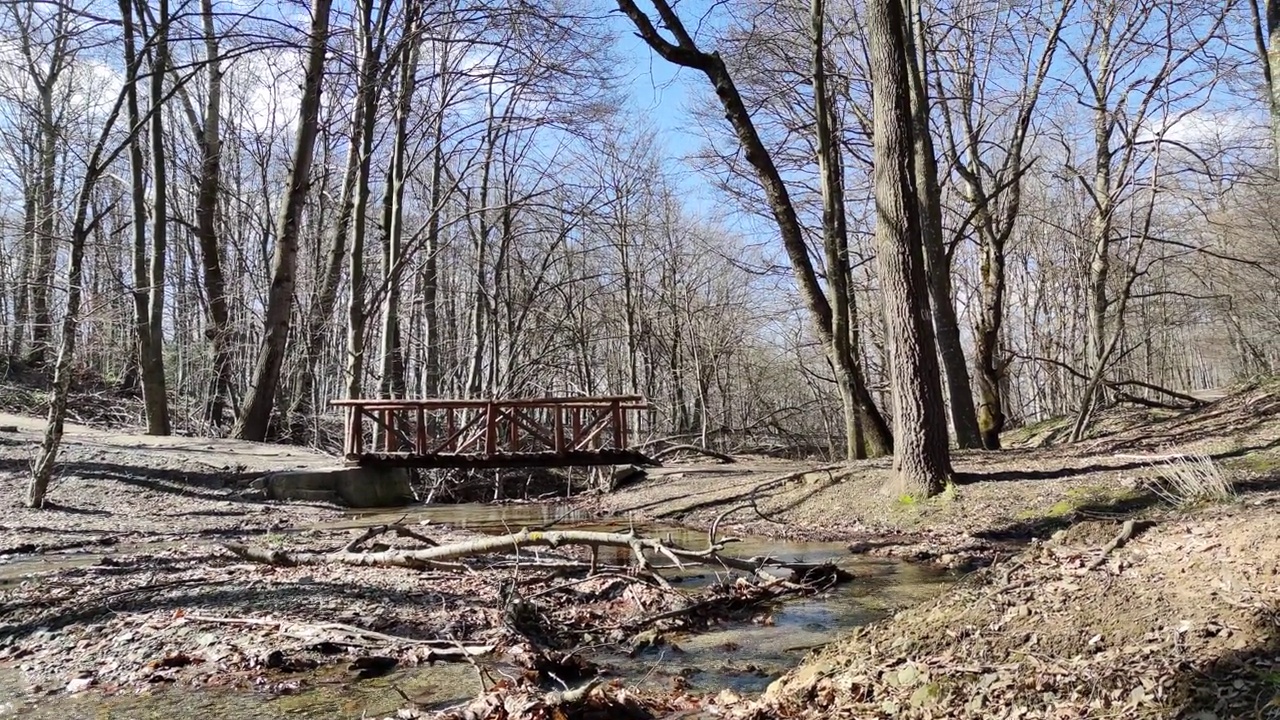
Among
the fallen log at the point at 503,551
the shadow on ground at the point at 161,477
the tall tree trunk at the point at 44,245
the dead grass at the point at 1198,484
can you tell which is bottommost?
the fallen log at the point at 503,551

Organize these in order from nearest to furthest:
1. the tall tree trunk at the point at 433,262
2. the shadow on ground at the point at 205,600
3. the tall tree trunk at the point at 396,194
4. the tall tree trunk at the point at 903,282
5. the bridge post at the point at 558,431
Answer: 1. the shadow on ground at the point at 205,600
2. the tall tree trunk at the point at 903,282
3. the bridge post at the point at 558,431
4. the tall tree trunk at the point at 396,194
5. the tall tree trunk at the point at 433,262

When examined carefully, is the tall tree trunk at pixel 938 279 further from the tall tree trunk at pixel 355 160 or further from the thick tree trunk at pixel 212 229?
the thick tree trunk at pixel 212 229

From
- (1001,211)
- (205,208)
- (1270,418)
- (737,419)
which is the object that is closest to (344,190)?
(205,208)

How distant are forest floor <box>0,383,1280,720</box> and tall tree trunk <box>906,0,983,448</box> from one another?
241 cm

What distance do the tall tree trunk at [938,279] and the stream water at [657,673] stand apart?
7.45m

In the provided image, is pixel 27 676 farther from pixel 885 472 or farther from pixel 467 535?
pixel 885 472

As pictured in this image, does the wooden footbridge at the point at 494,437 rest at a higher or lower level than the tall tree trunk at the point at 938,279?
lower

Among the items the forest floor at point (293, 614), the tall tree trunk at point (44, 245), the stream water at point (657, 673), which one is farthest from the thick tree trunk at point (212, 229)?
the stream water at point (657, 673)

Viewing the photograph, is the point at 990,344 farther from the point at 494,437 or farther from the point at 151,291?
the point at 151,291

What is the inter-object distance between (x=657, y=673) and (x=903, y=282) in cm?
642

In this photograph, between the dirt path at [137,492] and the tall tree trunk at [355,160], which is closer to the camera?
the dirt path at [137,492]

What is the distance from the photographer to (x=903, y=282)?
964cm

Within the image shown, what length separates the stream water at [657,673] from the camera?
3900 mm

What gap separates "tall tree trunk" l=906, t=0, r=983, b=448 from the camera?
1416cm
